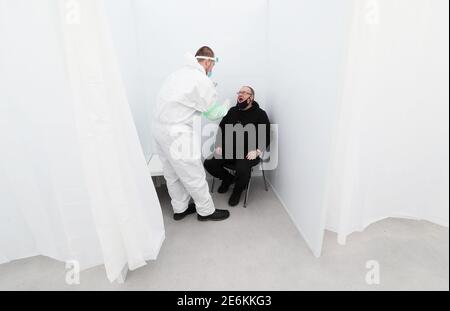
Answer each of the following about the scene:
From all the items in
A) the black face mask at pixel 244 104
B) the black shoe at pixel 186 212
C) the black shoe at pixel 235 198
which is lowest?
the black shoe at pixel 186 212

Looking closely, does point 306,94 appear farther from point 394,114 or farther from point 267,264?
point 267,264

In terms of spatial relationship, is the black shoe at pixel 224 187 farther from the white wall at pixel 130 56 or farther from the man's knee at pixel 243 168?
the white wall at pixel 130 56

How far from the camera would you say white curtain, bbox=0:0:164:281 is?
0.98m

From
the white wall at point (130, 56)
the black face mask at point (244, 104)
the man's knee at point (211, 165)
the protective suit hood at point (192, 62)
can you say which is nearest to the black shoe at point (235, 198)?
the man's knee at point (211, 165)

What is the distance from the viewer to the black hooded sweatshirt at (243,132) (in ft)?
6.85

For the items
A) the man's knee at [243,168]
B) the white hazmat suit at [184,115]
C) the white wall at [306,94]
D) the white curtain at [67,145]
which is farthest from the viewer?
the man's knee at [243,168]

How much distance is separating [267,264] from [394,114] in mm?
1052

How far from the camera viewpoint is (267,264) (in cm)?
138

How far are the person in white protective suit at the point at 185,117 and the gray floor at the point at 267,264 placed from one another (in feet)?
1.25

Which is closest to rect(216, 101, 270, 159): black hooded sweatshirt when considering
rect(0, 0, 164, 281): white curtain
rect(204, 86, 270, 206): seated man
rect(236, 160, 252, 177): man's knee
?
rect(204, 86, 270, 206): seated man

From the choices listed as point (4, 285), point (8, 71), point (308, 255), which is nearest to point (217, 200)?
point (308, 255)

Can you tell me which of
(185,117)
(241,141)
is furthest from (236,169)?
(185,117)

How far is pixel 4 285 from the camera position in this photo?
130 centimetres

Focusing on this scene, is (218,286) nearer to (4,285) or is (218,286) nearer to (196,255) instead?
(196,255)
